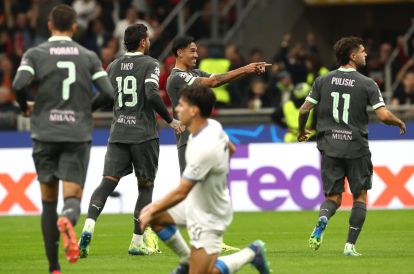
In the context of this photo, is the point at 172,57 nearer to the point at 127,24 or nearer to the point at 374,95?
the point at 127,24

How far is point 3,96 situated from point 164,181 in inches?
192

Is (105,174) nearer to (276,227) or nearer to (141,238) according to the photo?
(141,238)

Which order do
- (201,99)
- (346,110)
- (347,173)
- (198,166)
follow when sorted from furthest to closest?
(347,173)
(346,110)
(201,99)
(198,166)

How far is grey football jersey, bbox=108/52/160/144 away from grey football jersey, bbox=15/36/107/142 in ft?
Result: 8.64

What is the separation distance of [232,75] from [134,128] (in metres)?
1.23

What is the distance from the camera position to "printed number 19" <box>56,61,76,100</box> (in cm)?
1070

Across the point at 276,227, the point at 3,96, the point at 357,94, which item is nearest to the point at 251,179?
the point at 276,227

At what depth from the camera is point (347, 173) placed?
1329cm

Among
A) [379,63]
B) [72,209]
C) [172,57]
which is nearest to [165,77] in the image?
[172,57]

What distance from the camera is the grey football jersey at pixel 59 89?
10664 millimetres

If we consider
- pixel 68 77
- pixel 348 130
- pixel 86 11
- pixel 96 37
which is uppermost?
pixel 68 77

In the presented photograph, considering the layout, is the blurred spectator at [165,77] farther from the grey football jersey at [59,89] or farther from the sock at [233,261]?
the sock at [233,261]

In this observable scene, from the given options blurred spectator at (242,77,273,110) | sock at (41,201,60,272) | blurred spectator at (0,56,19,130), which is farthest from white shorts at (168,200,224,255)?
blurred spectator at (242,77,273,110)

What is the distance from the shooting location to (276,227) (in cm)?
1723
